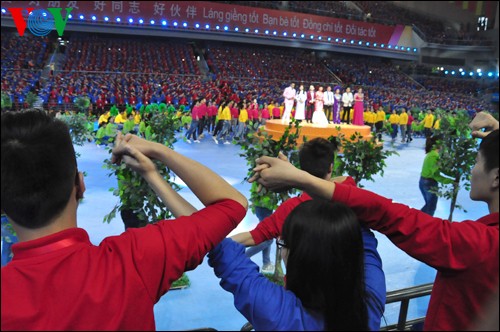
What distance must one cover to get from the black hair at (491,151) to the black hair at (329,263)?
1.20ft

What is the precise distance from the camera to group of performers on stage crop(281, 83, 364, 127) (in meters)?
12.7

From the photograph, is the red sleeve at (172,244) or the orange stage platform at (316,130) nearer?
the red sleeve at (172,244)

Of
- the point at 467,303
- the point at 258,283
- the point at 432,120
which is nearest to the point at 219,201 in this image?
the point at 258,283

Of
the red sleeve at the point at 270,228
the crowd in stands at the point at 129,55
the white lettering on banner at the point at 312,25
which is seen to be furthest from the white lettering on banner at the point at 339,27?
the red sleeve at the point at 270,228

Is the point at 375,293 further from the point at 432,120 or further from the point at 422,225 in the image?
the point at 432,120

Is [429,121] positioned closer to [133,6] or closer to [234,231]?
[234,231]

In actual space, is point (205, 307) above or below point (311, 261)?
below

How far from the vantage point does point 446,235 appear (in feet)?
3.16

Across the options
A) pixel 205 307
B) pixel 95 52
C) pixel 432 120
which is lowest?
pixel 205 307

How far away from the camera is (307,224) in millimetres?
948

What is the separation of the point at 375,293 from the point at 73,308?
29.1 inches

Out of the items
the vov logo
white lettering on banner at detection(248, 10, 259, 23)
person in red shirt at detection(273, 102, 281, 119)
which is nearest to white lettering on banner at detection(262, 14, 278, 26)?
white lettering on banner at detection(248, 10, 259, 23)

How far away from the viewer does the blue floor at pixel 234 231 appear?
3.47 m

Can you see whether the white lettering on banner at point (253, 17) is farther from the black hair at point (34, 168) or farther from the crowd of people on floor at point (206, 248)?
the black hair at point (34, 168)
